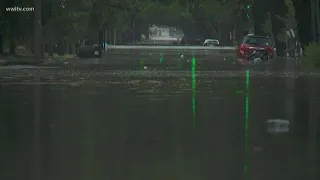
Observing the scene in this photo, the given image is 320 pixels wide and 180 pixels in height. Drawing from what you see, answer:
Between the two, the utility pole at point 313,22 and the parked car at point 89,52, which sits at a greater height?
the utility pole at point 313,22

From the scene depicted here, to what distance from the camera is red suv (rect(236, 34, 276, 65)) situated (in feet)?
214

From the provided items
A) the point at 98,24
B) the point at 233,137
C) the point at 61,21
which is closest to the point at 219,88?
the point at 233,137

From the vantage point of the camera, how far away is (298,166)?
1209 centimetres

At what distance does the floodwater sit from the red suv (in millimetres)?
36506

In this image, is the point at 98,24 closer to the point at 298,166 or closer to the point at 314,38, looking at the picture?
the point at 314,38

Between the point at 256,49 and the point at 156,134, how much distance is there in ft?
164

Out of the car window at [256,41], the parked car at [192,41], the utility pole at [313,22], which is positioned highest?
the utility pole at [313,22]

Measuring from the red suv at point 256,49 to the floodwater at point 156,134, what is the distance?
120 ft

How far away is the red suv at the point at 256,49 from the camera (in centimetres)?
6525

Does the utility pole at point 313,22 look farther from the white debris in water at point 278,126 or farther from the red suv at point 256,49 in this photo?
the white debris in water at point 278,126

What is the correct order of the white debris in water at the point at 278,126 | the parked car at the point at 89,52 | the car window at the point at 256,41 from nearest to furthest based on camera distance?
1. the white debris in water at the point at 278,126
2. the car window at the point at 256,41
3. the parked car at the point at 89,52

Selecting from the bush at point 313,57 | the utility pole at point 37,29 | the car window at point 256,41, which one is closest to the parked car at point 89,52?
the car window at point 256,41

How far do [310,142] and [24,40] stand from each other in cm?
5164

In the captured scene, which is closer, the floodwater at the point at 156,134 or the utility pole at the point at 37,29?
the floodwater at the point at 156,134
